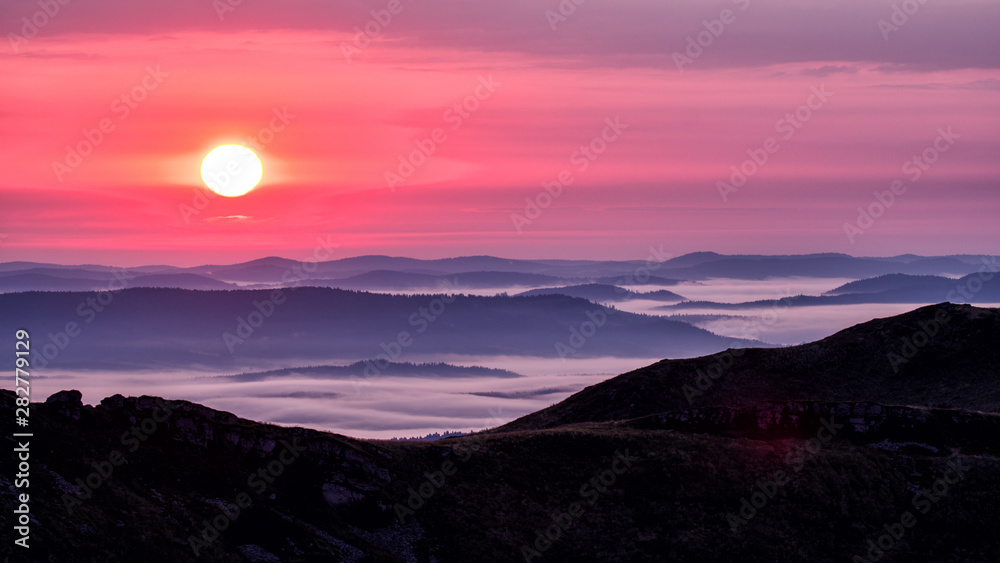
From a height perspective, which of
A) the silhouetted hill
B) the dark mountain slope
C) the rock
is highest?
the silhouetted hill

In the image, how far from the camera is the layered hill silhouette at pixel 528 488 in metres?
48.3

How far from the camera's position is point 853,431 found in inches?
2657

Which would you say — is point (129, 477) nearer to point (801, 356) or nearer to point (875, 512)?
point (875, 512)

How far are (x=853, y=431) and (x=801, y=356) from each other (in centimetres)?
4505

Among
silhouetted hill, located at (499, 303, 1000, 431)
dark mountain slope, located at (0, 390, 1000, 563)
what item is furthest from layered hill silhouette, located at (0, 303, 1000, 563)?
silhouetted hill, located at (499, 303, 1000, 431)

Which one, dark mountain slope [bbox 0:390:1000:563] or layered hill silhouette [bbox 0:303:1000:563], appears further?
dark mountain slope [bbox 0:390:1000:563]

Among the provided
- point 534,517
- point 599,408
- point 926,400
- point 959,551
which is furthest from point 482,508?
point 926,400

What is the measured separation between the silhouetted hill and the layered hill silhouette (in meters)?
32.4

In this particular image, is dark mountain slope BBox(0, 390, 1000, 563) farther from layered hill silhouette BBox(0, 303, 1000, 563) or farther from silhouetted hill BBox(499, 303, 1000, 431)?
silhouetted hill BBox(499, 303, 1000, 431)

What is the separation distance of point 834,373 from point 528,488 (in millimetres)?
60117

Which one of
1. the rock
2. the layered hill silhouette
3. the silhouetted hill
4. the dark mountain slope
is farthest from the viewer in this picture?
the silhouetted hill

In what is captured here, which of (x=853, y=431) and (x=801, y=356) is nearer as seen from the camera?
(x=853, y=431)

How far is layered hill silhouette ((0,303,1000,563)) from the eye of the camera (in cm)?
4828

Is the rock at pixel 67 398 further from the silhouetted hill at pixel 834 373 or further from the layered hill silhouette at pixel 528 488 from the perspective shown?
the silhouetted hill at pixel 834 373
